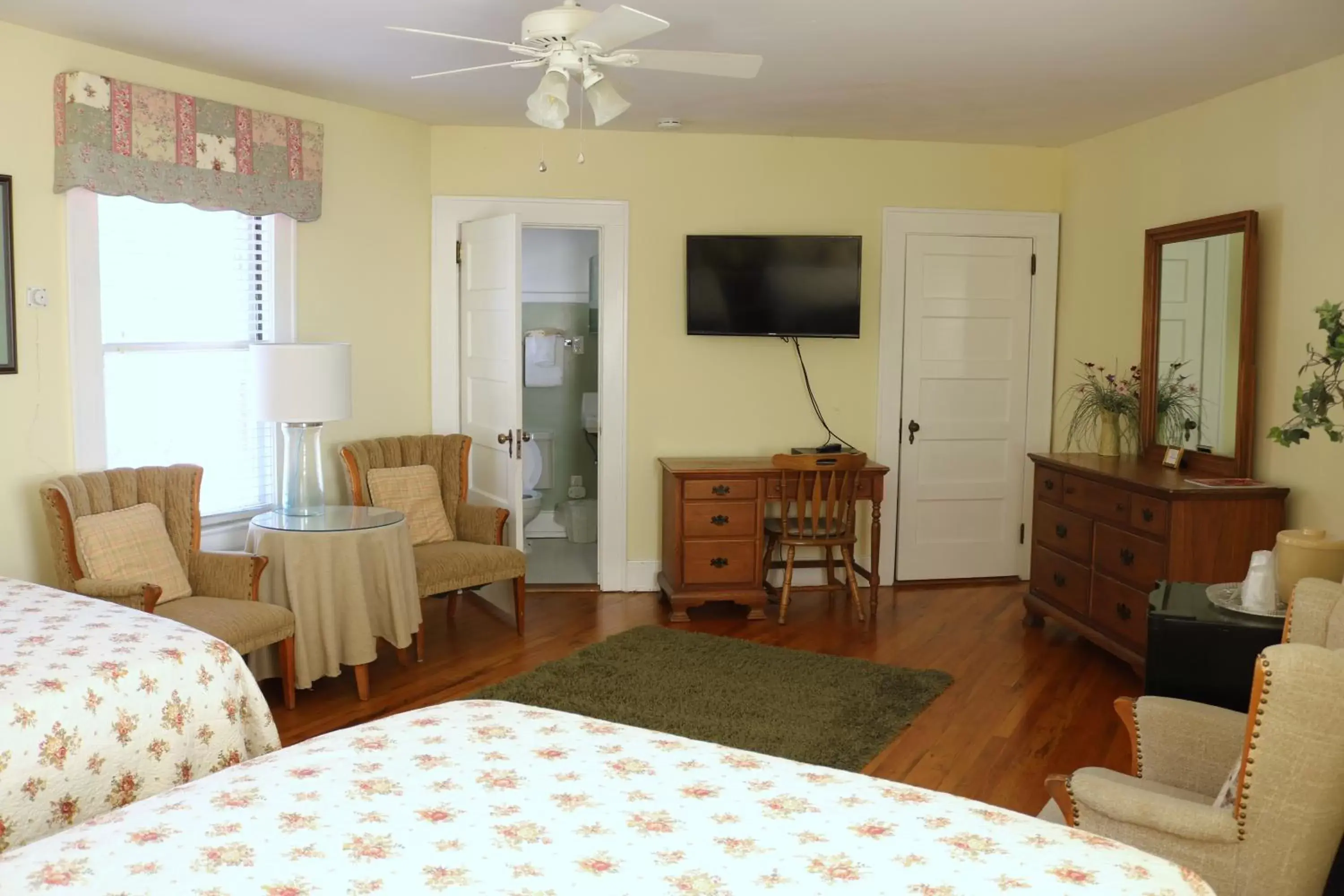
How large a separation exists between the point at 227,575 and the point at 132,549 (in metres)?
0.33

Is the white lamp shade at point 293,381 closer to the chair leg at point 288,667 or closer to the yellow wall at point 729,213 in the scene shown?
the chair leg at point 288,667

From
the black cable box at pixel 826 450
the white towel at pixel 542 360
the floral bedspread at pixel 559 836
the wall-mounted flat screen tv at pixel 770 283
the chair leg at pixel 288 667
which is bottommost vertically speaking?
the chair leg at pixel 288 667

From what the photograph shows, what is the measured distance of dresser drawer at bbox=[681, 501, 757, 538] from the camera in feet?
18.1

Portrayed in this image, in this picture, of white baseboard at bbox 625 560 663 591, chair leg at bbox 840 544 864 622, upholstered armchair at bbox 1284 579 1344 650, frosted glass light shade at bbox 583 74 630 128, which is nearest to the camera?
upholstered armchair at bbox 1284 579 1344 650

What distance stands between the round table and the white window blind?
513 millimetres

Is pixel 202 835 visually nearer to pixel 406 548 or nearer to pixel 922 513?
pixel 406 548

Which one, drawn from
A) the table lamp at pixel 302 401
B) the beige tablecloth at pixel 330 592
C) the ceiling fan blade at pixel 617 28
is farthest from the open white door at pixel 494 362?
the ceiling fan blade at pixel 617 28

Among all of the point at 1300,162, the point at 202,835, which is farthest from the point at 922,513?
the point at 202,835

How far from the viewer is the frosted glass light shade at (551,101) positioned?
3.23m

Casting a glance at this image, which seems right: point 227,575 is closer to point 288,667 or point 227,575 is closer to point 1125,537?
point 288,667

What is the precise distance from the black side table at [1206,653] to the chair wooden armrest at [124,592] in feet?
9.87

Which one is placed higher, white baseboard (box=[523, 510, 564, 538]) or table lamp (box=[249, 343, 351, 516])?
table lamp (box=[249, 343, 351, 516])

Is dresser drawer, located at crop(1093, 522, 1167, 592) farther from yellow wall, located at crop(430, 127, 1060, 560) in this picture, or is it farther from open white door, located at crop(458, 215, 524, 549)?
open white door, located at crop(458, 215, 524, 549)

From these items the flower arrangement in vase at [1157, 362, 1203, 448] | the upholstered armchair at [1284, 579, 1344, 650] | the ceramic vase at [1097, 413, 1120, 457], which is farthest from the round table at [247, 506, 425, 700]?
the flower arrangement in vase at [1157, 362, 1203, 448]
